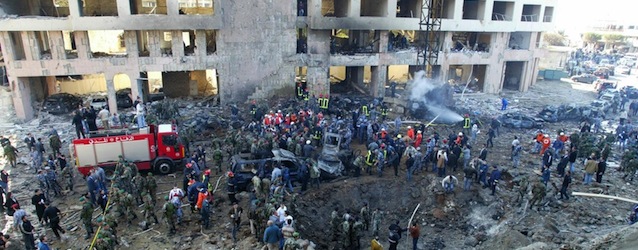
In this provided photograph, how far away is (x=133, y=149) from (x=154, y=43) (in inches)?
465

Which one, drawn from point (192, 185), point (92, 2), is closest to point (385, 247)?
point (192, 185)

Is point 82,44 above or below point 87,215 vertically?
above

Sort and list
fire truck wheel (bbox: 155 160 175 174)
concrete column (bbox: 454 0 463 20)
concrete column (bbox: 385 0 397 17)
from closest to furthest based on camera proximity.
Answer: fire truck wheel (bbox: 155 160 175 174) → concrete column (bbox: 385 0 397 17) → concrete column (bbox: 454 0 463 20)

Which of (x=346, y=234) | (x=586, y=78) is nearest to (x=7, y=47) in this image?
(x=346, y=234)

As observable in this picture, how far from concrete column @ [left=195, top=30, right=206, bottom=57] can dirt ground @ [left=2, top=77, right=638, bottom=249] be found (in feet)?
40.2

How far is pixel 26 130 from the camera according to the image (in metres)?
22.7

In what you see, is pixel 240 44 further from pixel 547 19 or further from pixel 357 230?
pixel 547 19

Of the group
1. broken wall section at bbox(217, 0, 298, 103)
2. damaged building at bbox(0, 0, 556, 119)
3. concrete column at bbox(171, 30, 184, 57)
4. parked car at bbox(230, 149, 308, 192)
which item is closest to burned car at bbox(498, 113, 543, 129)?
damaged building at bbox(0, 0, 556, 119)

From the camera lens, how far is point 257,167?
1449 centimetres

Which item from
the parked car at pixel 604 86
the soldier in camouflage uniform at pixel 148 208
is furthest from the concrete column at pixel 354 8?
the parked car at pixel 604 86

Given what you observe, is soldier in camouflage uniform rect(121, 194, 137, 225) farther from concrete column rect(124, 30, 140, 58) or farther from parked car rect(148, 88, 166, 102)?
parked car rect(148, 88, 166, 102)

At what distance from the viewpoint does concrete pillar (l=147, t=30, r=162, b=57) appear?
83.3 ft

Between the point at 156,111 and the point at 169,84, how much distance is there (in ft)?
27.5

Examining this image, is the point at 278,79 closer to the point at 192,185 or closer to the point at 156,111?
the point at 156,111
